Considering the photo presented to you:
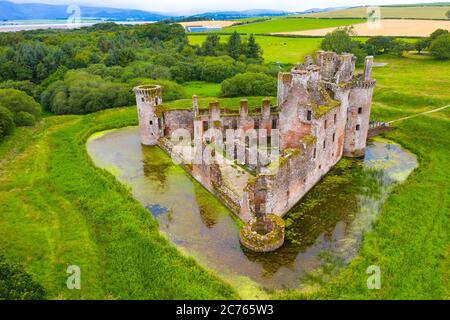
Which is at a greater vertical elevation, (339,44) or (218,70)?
(339,44)

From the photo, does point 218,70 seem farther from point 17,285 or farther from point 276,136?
point 17,285

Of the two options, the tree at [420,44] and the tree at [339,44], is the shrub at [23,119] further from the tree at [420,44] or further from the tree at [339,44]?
the tree at [420,44]

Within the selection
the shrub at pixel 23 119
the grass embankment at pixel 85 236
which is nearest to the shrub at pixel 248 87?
the shrub at pixel 23 119

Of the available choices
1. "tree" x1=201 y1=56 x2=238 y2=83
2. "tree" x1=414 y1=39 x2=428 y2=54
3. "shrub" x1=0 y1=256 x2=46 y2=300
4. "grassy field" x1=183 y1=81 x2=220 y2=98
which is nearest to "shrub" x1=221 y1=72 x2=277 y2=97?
"grassy field" x1=183 y1=81 x2=220 y2=98

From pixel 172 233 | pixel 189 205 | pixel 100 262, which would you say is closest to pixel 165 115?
pixel 189 205

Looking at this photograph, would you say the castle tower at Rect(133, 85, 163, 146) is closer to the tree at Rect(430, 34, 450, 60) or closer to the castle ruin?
the castle ruin

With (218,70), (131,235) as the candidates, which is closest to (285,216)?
(131,235)
